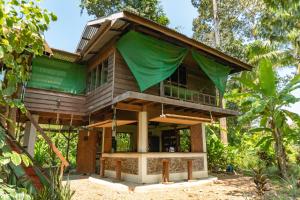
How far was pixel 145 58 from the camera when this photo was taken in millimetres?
9234

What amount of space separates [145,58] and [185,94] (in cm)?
319

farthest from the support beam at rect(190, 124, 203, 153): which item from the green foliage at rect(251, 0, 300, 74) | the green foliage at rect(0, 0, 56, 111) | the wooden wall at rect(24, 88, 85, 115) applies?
the green foliage at rect(0, 0, 56, 111)

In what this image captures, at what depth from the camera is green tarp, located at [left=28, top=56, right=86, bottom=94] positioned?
11.3 m

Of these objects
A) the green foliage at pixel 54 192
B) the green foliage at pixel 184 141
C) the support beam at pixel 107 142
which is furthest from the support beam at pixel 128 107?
the green foliage at pixel 184 141

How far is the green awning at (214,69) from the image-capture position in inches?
423

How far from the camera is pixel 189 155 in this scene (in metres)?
11.3

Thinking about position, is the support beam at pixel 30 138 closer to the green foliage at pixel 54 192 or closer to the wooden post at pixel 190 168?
the green foliage at pixel 54 192

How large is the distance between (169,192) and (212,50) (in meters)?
6.73

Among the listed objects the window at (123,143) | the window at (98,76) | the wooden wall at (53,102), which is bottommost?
the window at (123,143)

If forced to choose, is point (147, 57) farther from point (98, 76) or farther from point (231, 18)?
point (231, 18)

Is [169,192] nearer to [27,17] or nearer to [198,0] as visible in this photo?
[27,17]

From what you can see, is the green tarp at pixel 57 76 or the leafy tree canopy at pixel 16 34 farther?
the green tarp at pixel 57 76

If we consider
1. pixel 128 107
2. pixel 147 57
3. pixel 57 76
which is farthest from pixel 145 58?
pixel 57 76

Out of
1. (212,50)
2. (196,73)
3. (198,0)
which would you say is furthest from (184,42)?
(198,0)
